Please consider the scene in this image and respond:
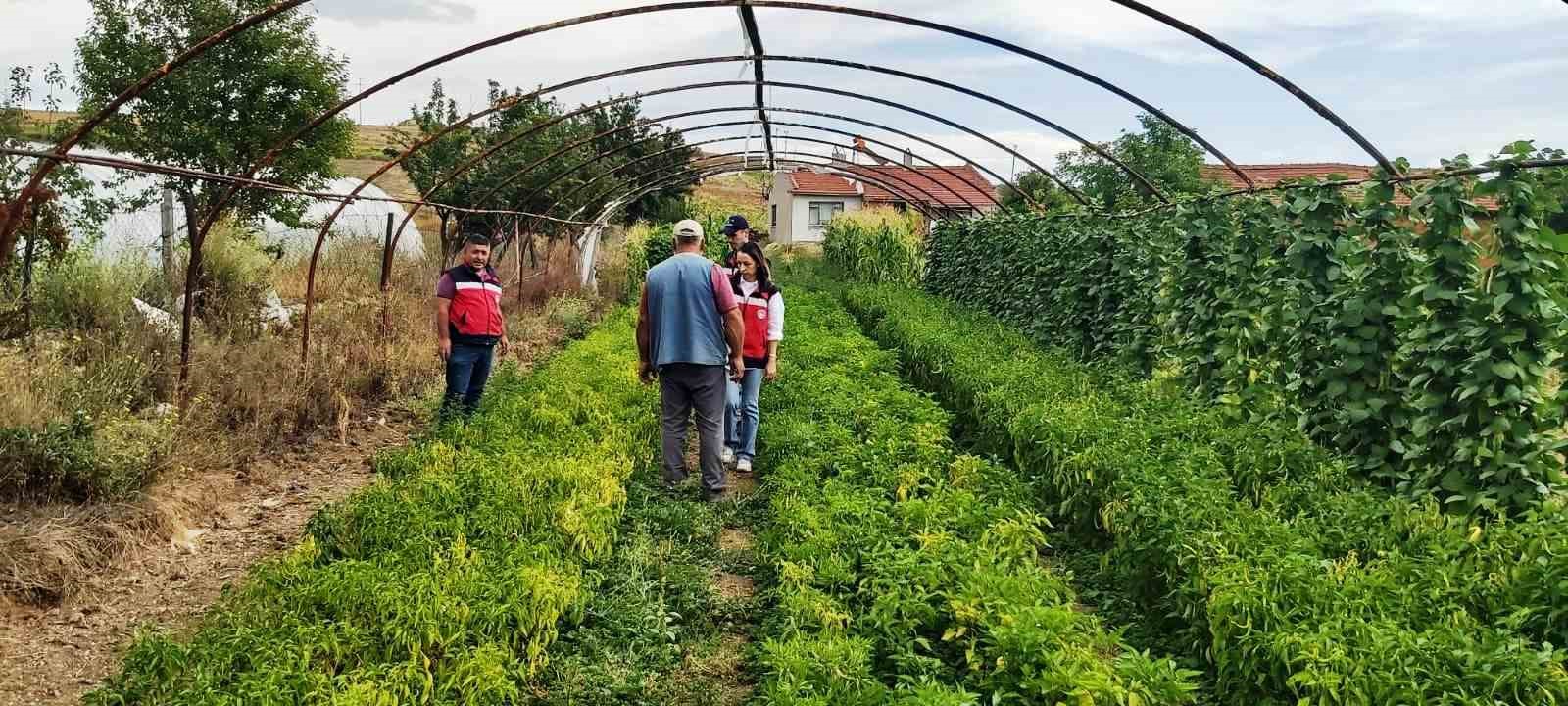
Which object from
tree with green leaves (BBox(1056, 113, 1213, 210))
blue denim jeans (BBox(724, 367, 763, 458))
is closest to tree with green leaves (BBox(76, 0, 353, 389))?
blue denim jeans (BBox(724, 367, 763, 458))

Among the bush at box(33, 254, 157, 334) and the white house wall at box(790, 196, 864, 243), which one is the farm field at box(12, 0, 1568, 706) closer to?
the bush at box(33, 254, 157, 334)

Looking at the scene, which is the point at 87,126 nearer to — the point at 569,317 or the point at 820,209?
the point at 569,317

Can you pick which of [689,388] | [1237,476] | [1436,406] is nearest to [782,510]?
[689,388]

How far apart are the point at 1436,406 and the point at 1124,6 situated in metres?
3.25

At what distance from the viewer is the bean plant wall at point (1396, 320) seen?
5.40 meters

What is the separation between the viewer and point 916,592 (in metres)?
4.70

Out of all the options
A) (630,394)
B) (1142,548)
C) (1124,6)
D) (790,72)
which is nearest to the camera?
(1142,548)

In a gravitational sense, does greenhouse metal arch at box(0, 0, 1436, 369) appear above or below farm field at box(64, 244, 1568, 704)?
above

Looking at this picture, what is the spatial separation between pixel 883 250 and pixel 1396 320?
20.8 m

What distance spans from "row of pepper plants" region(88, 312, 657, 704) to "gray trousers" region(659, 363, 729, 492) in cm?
48

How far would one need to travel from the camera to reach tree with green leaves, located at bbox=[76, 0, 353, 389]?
2108 centimetres

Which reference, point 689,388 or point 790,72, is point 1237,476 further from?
point 790,72

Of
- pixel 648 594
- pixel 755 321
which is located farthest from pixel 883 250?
pixel 648 594

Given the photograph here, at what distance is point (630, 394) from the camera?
9.55 meters
